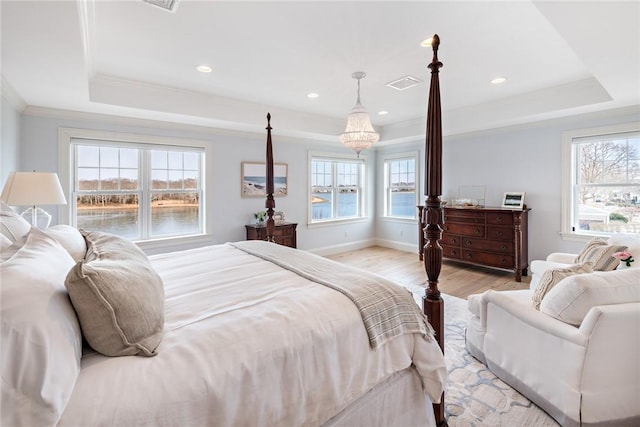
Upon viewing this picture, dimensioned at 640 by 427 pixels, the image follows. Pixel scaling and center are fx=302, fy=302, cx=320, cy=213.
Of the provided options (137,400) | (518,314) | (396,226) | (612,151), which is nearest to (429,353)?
(518,314)

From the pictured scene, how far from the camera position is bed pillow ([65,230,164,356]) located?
3.14 ft

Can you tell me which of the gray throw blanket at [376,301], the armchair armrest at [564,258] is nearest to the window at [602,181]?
the armchair armrest at [564,258]

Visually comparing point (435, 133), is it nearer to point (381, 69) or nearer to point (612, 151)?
point (381, 69)

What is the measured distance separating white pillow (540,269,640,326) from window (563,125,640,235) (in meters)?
3.11

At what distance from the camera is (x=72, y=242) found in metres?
1.58

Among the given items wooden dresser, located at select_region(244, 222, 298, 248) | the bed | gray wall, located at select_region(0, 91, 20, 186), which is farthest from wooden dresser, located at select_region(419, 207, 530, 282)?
gray wall, located at select_region(0, 91, 20, 186)

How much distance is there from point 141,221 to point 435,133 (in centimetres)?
413

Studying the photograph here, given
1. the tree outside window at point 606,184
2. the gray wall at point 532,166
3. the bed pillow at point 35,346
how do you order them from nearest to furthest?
the bed pillow at point 35,346 < the tree outside window at point 606,184 < the gray wall at point 532,166

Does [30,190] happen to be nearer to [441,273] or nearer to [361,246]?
[441,273]

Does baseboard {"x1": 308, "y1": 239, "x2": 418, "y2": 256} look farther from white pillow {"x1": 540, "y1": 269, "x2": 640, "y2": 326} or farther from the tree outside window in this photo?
white pillow {"x1": 540, "y1": 269, "x2": 640, "y2": 326}

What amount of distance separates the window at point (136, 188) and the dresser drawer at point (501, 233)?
452 centimetres

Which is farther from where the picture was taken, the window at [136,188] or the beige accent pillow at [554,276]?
the window at [136,188]

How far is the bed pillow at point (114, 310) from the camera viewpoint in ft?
3.14

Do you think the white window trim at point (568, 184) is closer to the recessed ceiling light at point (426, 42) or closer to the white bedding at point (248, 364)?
the recessed ceiling light at point (426, 42)
